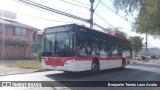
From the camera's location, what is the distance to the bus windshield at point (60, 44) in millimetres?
14492

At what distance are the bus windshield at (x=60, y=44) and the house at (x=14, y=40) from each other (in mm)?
28561

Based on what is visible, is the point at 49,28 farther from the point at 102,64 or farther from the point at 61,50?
the point at 102,64

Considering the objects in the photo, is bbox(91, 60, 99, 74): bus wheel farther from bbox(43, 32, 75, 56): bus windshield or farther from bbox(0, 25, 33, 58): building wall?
bbox(0, 25, 33, 58): building wall

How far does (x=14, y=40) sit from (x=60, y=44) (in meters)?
32.2

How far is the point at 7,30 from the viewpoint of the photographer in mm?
45625

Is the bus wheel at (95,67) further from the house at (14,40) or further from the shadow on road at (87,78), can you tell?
the house at (14,40)

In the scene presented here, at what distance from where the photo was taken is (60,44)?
48.7 feet

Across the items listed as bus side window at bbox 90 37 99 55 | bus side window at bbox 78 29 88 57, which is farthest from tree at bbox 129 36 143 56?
bus side window at bbox 78 29 88 57

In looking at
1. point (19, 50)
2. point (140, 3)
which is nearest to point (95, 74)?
point (140, 3)

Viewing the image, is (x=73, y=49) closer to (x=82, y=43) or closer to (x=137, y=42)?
(x=82, y=43)

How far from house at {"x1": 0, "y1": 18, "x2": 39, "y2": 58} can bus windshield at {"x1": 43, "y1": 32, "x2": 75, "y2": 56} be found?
1124 inches

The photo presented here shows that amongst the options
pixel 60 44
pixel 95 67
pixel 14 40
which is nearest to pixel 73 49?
Result: pixel 60 44

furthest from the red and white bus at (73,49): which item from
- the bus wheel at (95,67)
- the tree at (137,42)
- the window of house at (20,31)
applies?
the tree at (137,42)

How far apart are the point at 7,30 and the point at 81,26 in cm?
3299
